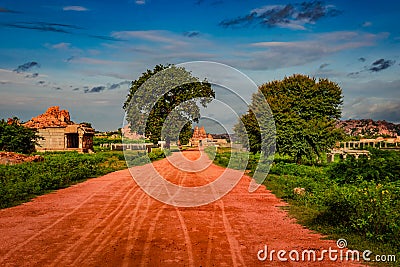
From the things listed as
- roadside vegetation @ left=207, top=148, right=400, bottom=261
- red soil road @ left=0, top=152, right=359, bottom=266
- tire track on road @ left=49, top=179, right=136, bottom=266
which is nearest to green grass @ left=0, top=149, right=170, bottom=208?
red soil road @ left=0, top=152, right=359, bottom=266

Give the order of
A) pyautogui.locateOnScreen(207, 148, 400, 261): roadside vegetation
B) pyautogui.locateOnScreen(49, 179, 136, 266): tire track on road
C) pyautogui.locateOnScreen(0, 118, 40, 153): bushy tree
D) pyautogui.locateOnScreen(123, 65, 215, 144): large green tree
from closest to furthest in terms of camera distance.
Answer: pyautogui.locateOnScreen(49, 179, 136, 266): tire track on road, pyautogui.locateOnScreen(207, 148, 400, 261): roadside vegetation, pyautogui.locateOnScreen(0, 118, 40, 153): bushy tree, pyautogui.locateOnScreen(123, 65, 215, 144): large green tree

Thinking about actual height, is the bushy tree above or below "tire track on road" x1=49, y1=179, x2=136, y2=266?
above

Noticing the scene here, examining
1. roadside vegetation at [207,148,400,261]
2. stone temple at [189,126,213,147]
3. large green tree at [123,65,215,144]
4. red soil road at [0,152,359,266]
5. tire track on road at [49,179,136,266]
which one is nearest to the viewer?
red soil road at [0,152,359,266]

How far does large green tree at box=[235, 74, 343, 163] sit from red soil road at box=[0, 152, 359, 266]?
17.3 metres

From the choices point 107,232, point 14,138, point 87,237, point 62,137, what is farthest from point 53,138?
point 87,237

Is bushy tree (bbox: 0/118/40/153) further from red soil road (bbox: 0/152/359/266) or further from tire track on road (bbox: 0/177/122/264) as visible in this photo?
tire track on road (bbox: 0/177/122/264)

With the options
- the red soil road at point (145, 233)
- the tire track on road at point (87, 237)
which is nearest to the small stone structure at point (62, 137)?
the red soil road at point (145, 233)

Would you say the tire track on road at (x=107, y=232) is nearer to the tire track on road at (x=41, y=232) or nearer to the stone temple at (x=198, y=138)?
the tire track on road at (x=41, y=232)

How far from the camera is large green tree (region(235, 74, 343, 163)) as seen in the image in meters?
31.6

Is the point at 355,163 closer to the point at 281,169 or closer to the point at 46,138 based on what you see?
the point at 281,169

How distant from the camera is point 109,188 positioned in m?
18.3

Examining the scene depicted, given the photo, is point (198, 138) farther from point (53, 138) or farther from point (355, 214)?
point (355, 214)

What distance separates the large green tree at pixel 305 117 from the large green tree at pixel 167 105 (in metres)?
15.2

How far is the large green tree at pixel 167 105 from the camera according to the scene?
50.0 m
